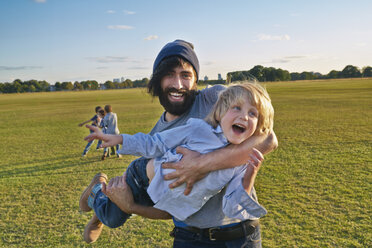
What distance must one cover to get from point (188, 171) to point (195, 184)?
4.2 inches

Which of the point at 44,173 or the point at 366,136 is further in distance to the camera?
the point at 366,136

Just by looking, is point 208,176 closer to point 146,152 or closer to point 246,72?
point 146,152

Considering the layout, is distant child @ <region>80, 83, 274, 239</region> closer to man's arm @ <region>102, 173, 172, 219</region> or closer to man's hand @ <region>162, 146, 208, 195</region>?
man's hand @ <region>162, 146, 208, 195</region>

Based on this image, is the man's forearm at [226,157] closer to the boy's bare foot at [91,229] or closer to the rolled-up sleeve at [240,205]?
the rolled-up sleeve at [240,205]

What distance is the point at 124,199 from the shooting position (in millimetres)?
2006

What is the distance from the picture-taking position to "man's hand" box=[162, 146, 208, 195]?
5.34 ft

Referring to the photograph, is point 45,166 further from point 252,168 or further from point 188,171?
point 252,168

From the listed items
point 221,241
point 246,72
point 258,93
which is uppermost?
point 246,72

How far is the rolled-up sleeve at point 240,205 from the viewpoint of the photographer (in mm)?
1538

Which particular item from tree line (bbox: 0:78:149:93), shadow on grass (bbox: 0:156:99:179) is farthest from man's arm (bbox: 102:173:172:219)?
tree line (bbox: 0:78:149:93)

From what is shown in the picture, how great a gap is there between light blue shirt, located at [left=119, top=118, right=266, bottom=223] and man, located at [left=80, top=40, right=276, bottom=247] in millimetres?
49

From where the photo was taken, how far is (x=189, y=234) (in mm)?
1800

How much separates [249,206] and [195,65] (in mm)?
1258

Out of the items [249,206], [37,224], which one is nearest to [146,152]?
[249,206]
